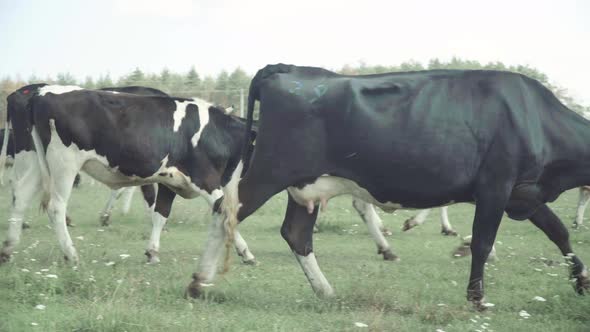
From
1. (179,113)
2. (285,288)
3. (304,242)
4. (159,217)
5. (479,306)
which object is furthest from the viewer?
(159,217)

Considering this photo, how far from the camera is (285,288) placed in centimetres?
719

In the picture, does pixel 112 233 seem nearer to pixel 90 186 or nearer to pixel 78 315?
pixel 78 315

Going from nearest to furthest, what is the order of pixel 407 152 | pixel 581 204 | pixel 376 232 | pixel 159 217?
pixel 407 152 < pixel 376 232 < pixel 159 217 < pixel 581 204

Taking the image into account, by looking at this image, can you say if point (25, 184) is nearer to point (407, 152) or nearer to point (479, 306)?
point (407, 152)

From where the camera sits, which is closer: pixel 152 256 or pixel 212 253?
pixel 212 253

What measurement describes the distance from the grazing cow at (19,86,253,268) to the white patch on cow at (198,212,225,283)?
2282 mm

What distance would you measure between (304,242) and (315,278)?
35 cm

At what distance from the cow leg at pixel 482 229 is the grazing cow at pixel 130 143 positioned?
11.5ft

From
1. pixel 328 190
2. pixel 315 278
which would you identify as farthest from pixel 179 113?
pixel 315 278

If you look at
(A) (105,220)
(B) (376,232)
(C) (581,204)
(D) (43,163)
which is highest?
(D) (43,163)

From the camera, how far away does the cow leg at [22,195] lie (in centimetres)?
855

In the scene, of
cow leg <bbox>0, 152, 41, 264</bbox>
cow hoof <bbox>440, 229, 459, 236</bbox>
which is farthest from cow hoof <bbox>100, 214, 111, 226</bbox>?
→ cow hoof <bbox>440, 229, 459, 236</bbox>

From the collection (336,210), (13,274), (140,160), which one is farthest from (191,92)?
(13,274)

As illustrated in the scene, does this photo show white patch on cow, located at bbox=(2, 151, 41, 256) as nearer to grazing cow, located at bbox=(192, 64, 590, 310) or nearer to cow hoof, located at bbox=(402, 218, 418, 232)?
grazing cow, located at bbox=(192, 64, 590, 310)
